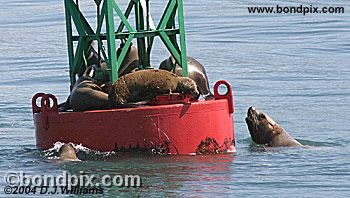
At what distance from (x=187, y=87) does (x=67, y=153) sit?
5.28ft

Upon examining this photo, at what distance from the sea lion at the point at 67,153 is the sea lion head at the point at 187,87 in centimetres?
144

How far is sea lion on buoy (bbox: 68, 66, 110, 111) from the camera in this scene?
1308cm

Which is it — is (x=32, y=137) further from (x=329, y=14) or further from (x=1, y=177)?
(x=329, y=14)

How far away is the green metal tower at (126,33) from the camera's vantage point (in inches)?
516

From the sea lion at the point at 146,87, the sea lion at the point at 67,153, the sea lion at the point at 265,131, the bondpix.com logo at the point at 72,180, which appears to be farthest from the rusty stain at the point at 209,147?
the sea lion at the point at 265,131

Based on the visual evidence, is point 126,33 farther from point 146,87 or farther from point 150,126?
point 150,126

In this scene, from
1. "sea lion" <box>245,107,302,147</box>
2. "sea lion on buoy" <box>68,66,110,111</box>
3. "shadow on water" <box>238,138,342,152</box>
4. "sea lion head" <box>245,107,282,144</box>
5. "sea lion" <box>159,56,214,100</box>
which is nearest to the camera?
"sea lion on buoy" <box>68,66,110,111</box>

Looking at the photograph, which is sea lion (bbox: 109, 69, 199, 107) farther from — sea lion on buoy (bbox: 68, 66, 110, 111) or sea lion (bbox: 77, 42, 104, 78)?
sea lion (bbox: 77, 42, 104, 78)

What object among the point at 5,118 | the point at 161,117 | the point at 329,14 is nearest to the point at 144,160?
the point at 161,117

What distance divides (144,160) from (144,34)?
1615mm

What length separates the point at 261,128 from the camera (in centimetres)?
1591

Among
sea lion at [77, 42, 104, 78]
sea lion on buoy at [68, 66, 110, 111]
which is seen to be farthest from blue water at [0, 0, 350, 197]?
sea lion at [77, 42, 104, 78]

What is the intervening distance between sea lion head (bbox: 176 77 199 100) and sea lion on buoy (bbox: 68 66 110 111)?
89cm

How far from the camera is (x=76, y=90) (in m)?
13.2
